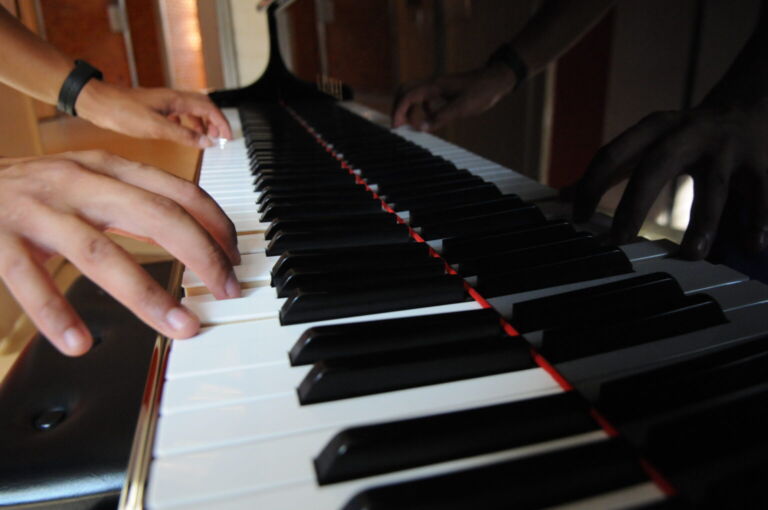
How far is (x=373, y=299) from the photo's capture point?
503mm

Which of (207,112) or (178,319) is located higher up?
(207,112)

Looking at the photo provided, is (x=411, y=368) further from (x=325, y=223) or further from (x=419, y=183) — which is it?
(x=419, y=183)

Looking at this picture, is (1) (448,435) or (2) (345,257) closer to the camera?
(1) (448,435)

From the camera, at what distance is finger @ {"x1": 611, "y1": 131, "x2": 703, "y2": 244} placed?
593mm

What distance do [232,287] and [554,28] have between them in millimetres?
1229

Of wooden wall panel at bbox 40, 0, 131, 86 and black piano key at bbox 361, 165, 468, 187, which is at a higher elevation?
wooden wall panel at bbox 40, 0, 131, 86

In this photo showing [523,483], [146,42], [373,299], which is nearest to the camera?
[523,483]

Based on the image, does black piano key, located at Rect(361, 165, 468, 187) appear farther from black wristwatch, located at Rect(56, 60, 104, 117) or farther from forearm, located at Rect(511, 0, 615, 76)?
black wristwatch, located at Rect(56, 60, 104, 117)

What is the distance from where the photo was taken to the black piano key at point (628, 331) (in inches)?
16.4

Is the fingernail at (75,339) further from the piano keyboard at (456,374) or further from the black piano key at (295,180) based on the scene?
the black piano key at (295,180)

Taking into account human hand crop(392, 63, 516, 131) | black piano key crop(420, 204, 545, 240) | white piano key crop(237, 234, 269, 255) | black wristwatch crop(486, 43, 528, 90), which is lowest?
white piano key crop(237, 234, 269, 255)

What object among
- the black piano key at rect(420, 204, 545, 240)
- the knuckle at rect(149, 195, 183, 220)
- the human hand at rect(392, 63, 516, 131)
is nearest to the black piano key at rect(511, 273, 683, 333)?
the black piano key at rect(420, 204, 545, 240)

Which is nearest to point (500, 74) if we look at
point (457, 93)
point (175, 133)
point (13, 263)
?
point (457, 93)

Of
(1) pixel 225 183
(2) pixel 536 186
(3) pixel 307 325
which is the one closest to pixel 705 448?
(3) pixel 307 325
